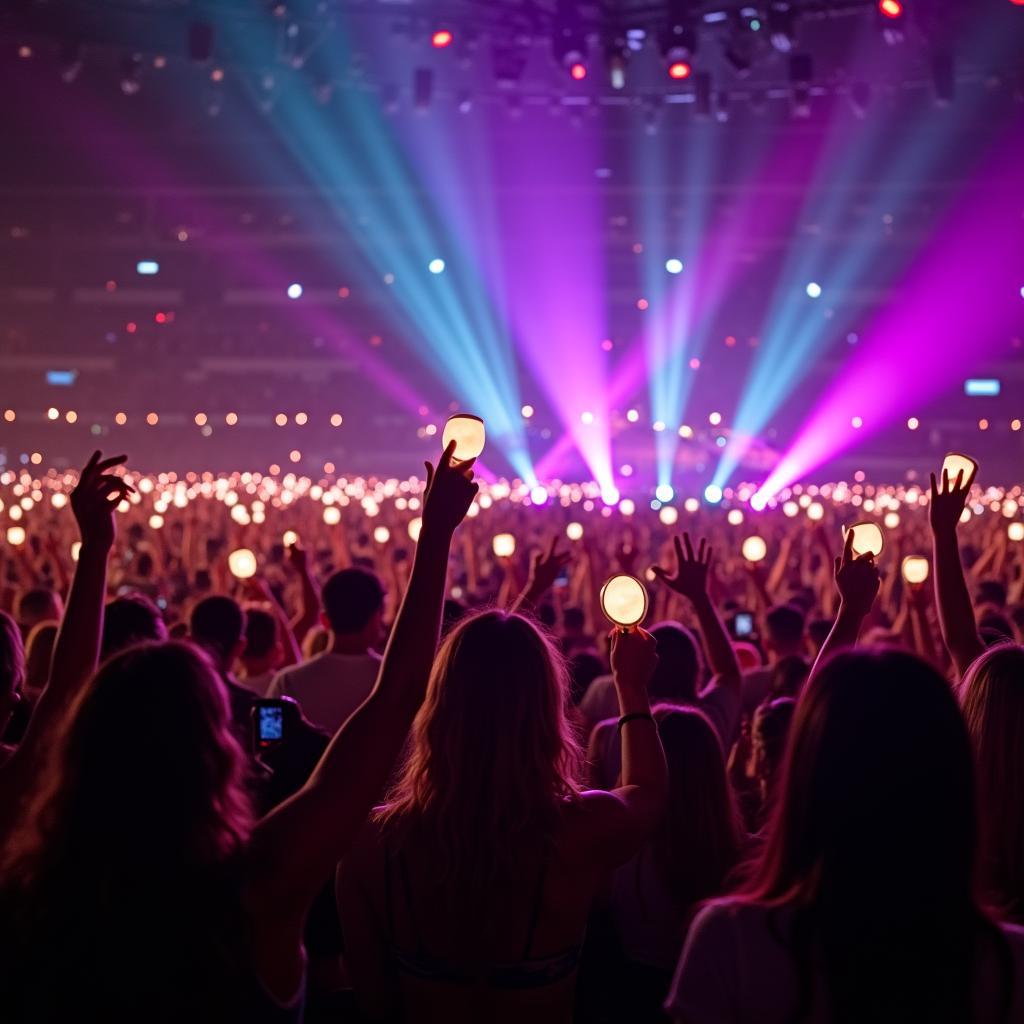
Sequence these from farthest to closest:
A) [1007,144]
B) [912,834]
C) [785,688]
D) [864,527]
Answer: [1007,144] → [785,688] → [864,527] → [912,834]

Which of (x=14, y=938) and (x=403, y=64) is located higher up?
(x=403, y=64)

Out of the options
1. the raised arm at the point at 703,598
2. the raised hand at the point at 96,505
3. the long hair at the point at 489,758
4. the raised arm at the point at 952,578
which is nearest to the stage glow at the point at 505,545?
the raised arm at the point at 703,598

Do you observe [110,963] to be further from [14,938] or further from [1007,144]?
[1007,144]

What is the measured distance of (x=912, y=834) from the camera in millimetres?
1704

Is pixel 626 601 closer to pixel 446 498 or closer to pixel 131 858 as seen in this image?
pixel 446 498

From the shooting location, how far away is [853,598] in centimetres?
312

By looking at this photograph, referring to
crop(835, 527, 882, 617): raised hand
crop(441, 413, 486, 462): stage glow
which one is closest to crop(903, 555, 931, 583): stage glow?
crop(835, 527, 882, 617): raised hand

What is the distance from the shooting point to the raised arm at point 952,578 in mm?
3574

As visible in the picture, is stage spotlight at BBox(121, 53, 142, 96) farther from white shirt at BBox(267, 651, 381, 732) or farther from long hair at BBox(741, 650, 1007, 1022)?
long hair at BBox(741, 650, 1007, 1022)

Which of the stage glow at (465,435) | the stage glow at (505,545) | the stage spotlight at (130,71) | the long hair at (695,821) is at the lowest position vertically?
the long hair at (695,821)

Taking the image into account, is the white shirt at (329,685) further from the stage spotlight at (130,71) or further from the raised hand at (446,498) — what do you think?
the stage spotlight at (130,71)

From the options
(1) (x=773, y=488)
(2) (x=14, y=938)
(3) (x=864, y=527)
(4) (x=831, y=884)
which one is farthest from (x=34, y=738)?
(1) (x=773, y=488)

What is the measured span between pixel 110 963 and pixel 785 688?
3991 mm

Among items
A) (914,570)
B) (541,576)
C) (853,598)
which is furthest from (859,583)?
(914,570)
